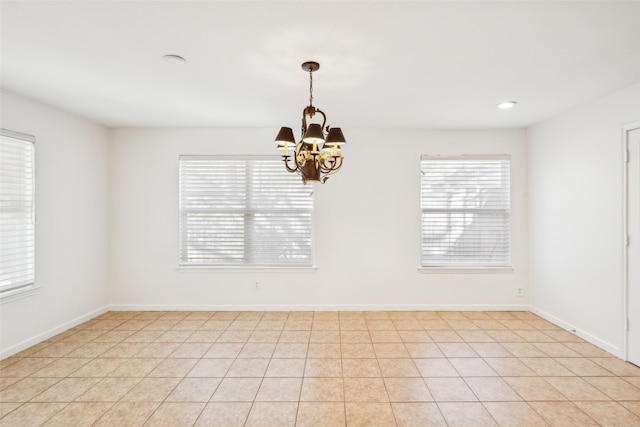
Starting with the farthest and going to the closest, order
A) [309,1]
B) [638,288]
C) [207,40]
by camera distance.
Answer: [638,288] < [207,40] < [309,1]

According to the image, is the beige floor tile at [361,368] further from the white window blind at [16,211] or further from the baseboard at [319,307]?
the white window blind at [16,211]

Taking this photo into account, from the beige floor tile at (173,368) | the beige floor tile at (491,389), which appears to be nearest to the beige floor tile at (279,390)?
the beige floor tile at (173,368)

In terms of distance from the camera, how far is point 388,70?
2.54 m

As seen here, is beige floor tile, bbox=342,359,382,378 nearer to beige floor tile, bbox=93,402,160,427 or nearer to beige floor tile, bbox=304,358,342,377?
beige floor tile, bbox=304,358,342,377

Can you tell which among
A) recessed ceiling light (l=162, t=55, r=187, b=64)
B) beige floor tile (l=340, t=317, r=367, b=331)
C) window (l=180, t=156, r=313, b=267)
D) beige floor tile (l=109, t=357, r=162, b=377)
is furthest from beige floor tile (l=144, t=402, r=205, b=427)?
recessed ceiling light (l=162, t=55, r=187, b=64)

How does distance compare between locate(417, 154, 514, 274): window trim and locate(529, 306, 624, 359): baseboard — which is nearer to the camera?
locate(529, 306, 624, 359): baseboard

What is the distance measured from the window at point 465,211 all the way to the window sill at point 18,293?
454 centimetres

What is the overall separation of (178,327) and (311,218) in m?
2.14

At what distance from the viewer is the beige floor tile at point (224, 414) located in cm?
208

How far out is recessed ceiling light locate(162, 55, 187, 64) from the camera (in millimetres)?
2326

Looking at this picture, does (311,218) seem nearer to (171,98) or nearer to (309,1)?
(171,98)

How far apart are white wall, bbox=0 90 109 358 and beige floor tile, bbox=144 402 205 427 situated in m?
2.03

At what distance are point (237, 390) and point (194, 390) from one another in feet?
1.11

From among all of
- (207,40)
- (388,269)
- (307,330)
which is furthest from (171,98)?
Answer: (388,269)
